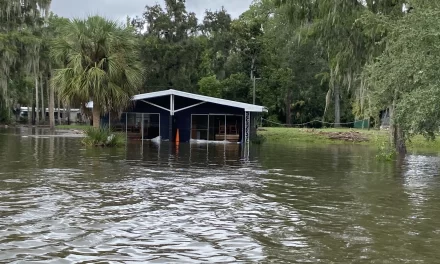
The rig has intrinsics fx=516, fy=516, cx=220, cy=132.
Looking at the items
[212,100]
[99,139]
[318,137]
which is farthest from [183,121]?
[99,139]

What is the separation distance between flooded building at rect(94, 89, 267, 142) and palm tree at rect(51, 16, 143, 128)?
8456 millimetres

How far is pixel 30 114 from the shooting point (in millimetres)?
66750

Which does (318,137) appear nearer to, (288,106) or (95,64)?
(288,106)

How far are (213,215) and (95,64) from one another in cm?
1673

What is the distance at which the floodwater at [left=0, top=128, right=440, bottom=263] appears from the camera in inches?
244

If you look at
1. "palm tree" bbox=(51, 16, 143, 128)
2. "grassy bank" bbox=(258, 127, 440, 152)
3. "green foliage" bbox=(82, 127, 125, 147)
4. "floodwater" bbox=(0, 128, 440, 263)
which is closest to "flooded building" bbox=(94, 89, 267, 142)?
"grassy bank" bbox=(258, 127, 440, 152)

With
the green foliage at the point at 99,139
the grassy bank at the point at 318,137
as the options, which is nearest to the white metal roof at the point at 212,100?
the grassy bank at the point at 318,137

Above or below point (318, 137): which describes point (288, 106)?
above

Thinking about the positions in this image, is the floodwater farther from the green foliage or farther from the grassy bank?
the grassy bank

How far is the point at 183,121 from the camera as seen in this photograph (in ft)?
112

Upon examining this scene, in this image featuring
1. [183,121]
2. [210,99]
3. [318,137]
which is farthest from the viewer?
[318,137]

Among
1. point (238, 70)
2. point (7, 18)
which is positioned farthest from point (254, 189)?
point (238, 70)

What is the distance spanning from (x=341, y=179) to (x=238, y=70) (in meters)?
33.6

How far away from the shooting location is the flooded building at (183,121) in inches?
1307
